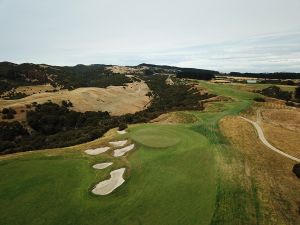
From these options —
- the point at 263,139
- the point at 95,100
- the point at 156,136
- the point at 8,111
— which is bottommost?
the point at 95,100

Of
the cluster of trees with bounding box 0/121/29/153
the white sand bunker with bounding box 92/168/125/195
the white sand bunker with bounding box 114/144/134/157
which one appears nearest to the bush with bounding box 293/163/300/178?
the white sand bunker with bounding box 92/168/125/195

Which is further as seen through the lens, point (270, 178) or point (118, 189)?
point (270, 178)

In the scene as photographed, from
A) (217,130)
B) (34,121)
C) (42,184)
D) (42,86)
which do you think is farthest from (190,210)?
(42,86)

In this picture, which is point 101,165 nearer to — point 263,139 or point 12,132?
point 263,139

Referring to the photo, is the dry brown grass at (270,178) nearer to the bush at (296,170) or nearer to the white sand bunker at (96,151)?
the bush at (296,170)

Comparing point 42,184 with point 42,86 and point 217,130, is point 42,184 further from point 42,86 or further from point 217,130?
point 42,86

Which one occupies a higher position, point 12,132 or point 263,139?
point 263,139

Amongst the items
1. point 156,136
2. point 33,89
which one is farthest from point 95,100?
point 156,136
